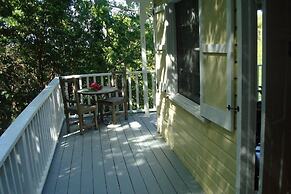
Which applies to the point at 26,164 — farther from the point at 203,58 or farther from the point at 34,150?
the point at 203,58

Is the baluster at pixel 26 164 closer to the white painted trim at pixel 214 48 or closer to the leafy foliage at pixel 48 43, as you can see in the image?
the white painted trim at pixel 214 48

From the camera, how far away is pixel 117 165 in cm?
425

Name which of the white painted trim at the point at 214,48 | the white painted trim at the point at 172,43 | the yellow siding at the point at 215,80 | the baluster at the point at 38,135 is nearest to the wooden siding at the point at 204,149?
the yellow siding at the point at 215,80

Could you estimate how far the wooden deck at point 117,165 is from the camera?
361 centimetres

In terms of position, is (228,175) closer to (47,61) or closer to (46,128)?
(46,128)

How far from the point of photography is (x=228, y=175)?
2871mm

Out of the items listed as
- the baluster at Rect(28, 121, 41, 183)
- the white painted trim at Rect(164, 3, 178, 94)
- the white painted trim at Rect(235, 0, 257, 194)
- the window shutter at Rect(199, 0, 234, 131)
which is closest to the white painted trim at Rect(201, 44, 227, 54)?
the window shutter at Rect(199, 0, 234, 131)

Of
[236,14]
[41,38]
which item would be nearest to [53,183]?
[236,14]

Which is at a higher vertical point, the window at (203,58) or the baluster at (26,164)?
the window at (203,58)

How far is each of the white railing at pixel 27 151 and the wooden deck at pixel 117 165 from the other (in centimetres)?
25

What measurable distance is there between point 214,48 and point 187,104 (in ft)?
3.72

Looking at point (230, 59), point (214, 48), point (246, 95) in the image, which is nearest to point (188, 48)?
point (214, 48)

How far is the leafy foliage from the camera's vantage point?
344 inches

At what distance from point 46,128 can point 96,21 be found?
574 cm
